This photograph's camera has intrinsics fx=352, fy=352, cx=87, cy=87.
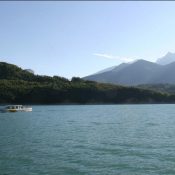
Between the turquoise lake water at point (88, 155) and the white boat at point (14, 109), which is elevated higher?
the white boat at point (14, 109)

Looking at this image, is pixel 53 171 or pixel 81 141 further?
pixel 81 141

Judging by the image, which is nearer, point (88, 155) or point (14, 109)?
point (88, 155)

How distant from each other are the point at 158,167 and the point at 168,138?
66.6ft

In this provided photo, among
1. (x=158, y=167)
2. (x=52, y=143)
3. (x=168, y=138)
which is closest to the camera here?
(x=158, y=167)

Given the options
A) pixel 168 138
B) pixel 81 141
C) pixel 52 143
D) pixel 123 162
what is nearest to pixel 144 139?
pixel 168 138

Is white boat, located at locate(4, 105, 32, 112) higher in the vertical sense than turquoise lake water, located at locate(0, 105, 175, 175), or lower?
higher

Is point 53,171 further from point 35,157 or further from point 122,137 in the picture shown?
point 122,137

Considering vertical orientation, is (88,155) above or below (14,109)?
below

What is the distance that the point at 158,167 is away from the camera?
3250cm

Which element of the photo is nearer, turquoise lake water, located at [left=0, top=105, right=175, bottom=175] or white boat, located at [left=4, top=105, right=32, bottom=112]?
turquoise lake water, located at [left=0, top=105, right=175, bottom=175]

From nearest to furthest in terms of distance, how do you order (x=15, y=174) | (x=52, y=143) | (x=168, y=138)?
(x=15, y=174) → (x=52, y=143) → (x=168, y=138)

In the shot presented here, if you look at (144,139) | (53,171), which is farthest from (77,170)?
(144,139)

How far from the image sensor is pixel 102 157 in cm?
3731

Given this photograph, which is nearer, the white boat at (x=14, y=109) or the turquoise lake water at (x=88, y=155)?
the turquoise lake water at (x=88, y=155)
